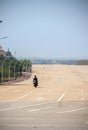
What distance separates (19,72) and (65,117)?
44633 millimetres

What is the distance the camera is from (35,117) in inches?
643

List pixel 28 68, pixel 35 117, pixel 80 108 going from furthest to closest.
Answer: pixel 28 68
pixel 80 108
pixel 35 117

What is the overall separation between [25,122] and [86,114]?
3.71 meters

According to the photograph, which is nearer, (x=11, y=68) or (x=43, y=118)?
(x=43, y=118)

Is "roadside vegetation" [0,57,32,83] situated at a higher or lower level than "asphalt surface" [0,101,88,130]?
higher

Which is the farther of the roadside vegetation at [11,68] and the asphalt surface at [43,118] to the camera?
the roadside vegetation at [11,68]

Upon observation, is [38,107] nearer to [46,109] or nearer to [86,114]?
[46,109]

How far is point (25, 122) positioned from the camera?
1475cm

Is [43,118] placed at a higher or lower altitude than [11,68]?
lower

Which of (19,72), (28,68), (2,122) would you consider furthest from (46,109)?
(28,68)

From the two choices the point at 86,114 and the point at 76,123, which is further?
the point at 86,114

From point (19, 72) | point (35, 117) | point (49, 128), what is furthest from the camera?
point (19, 72)

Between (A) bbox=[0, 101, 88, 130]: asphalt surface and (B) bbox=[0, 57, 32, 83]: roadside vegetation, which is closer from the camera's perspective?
(A) bbox=[0, 101, 88, 130]: asphalt surface

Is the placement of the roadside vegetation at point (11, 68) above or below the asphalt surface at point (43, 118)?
above
